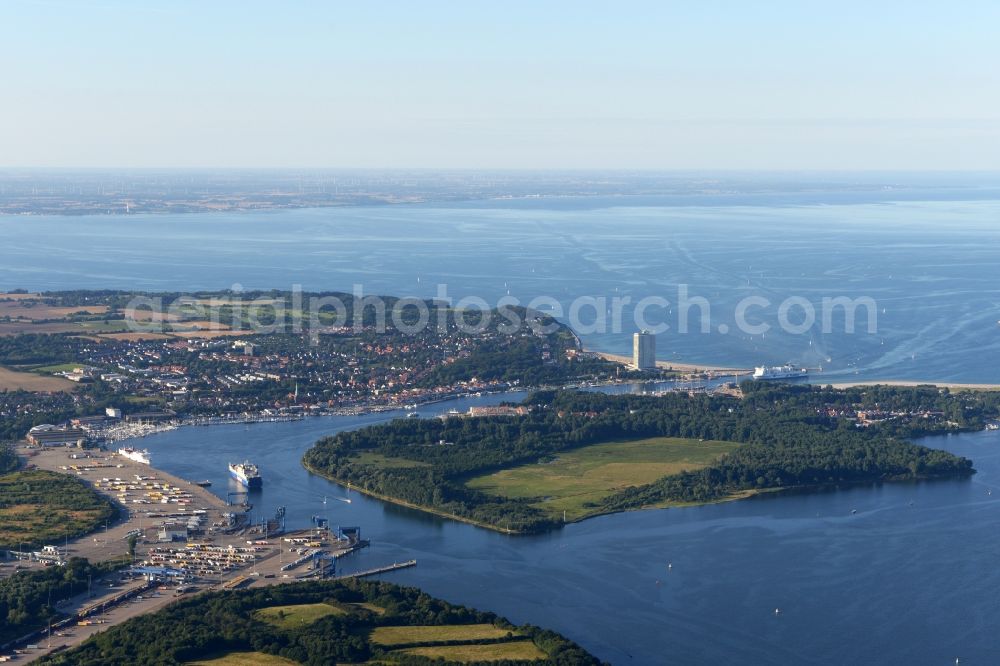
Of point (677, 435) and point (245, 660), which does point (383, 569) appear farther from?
point (677, 435)

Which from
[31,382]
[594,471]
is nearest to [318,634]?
[594,471]

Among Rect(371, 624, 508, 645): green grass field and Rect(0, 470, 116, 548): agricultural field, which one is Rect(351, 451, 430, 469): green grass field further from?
Rect(371, 624, 508, 645): green grass field

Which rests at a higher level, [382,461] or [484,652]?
[382,461]

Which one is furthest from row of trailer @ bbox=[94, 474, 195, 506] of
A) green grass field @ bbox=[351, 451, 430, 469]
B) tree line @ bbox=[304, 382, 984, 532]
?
green grass field @ bbox=[351, 451, 430, 469]

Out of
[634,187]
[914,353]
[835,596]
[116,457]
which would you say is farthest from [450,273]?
[634,187]

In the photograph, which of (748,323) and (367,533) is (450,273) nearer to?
(748,323)

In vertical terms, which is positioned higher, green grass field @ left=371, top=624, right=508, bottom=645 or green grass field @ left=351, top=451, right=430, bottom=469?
green grass field @ left=351, top=451, right=430, bottom=469

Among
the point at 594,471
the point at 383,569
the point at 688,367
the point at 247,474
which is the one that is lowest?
the point at 383,569

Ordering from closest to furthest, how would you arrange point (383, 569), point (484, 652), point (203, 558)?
point (484, 652)
point (383, 569)
point (203, 558)
